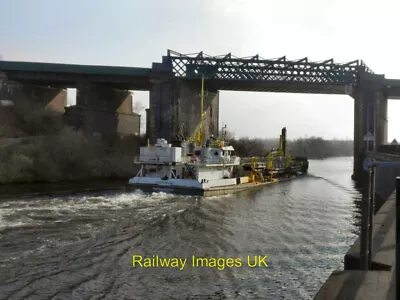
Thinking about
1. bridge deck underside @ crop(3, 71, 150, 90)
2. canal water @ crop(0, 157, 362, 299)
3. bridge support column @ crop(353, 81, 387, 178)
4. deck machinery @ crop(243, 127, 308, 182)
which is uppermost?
bridge deck underside @ crop(3, 71, 150, 90)

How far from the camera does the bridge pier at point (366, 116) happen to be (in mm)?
63750

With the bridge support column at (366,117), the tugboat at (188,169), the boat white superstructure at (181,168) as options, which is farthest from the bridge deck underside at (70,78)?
the bridge support column at (366,117)

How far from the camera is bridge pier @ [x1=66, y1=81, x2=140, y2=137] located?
204ft

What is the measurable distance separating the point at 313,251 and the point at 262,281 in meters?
4.76

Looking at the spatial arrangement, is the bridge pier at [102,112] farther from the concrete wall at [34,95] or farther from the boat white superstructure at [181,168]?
the boat white superstructure at [181,168]

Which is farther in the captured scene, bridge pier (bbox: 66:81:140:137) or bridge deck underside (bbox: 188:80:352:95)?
bridge deck underside (bbox: 188:80:352:95)

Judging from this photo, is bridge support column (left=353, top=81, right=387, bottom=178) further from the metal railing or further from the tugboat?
the metal railing

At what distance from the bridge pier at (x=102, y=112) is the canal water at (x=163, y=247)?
33619mm

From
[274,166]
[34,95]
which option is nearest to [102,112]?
[34,95]

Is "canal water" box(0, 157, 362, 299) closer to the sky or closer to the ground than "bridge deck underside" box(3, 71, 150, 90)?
closer to the ground

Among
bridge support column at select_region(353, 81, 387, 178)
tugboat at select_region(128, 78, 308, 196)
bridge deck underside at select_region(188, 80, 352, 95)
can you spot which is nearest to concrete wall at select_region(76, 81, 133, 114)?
bridge deck underside at select_region(188, 80, 352, 95)

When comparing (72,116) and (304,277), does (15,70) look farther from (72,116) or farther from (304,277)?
(304,277)

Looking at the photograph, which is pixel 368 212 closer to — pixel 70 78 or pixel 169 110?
pixel 169 110

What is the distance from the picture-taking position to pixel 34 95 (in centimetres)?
6625
